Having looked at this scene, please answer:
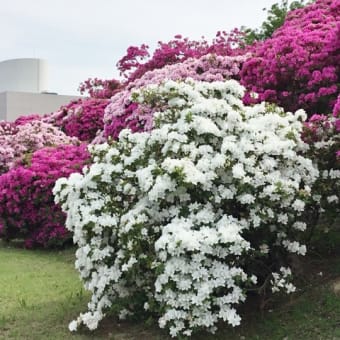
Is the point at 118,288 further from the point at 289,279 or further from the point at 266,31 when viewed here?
the point at 266,31

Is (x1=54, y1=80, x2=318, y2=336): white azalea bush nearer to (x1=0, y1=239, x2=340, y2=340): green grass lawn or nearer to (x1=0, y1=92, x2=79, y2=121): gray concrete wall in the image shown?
(x1=0, y1=239, x2=340, y2=340): green grass lawn

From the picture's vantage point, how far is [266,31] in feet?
65.2

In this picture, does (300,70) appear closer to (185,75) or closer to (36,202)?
(185,75)

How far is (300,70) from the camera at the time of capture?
7586 mm

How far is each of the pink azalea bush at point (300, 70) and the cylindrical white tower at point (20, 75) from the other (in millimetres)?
30802

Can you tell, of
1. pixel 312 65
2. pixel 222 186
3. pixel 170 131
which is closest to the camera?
pixel 222 186

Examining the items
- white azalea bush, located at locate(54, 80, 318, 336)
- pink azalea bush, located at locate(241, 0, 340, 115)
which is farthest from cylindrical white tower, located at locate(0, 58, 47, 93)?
white azalea bush, located at locate(54, 80, 318, 336)

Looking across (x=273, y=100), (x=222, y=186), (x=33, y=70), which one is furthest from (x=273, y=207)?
(x=33, y=70)

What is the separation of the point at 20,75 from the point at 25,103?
9.52 ft

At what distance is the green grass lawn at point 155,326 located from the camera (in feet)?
16.9

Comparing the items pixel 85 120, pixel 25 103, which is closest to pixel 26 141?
pixel 85 120

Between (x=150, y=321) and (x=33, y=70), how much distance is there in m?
34.3

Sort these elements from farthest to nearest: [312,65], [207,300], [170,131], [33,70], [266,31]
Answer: [33,70], [266,31], [312,65], [170,131], [207,300]

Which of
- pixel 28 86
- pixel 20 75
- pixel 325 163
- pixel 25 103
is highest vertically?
pixel 20 75
